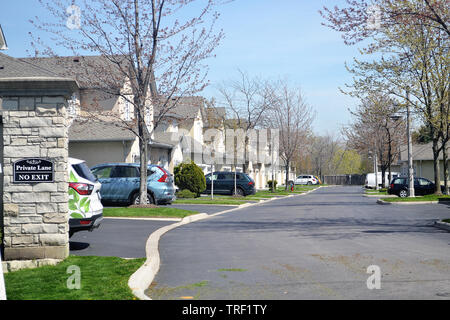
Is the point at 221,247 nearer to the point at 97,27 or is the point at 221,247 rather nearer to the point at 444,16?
the point at 444,16

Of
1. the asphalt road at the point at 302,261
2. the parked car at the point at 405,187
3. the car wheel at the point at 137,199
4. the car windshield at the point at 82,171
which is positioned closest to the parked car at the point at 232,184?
the parked car at the point at 405,187

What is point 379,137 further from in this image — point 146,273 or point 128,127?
point 146,273

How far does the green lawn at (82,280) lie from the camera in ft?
21.7

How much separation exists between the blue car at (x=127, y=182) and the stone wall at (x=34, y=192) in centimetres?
1190

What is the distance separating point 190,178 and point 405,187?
15.2 m

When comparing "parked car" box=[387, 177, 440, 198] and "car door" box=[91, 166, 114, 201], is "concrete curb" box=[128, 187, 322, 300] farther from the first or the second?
"parked car" box=[387, 177, 440, 198]

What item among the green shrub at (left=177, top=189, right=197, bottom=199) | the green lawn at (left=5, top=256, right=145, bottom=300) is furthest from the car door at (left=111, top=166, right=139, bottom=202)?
the green lawn at (left=5, top=256, right=145, bottom=300)

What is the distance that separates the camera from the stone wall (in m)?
9.26

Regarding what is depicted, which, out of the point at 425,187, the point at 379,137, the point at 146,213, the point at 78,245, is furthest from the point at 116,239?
the point at 379,137

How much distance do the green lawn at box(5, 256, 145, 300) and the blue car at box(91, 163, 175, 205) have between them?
11.8 meters

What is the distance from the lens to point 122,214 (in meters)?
18.0

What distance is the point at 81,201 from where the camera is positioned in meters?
10.5

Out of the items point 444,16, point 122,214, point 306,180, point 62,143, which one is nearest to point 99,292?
point 62,143
